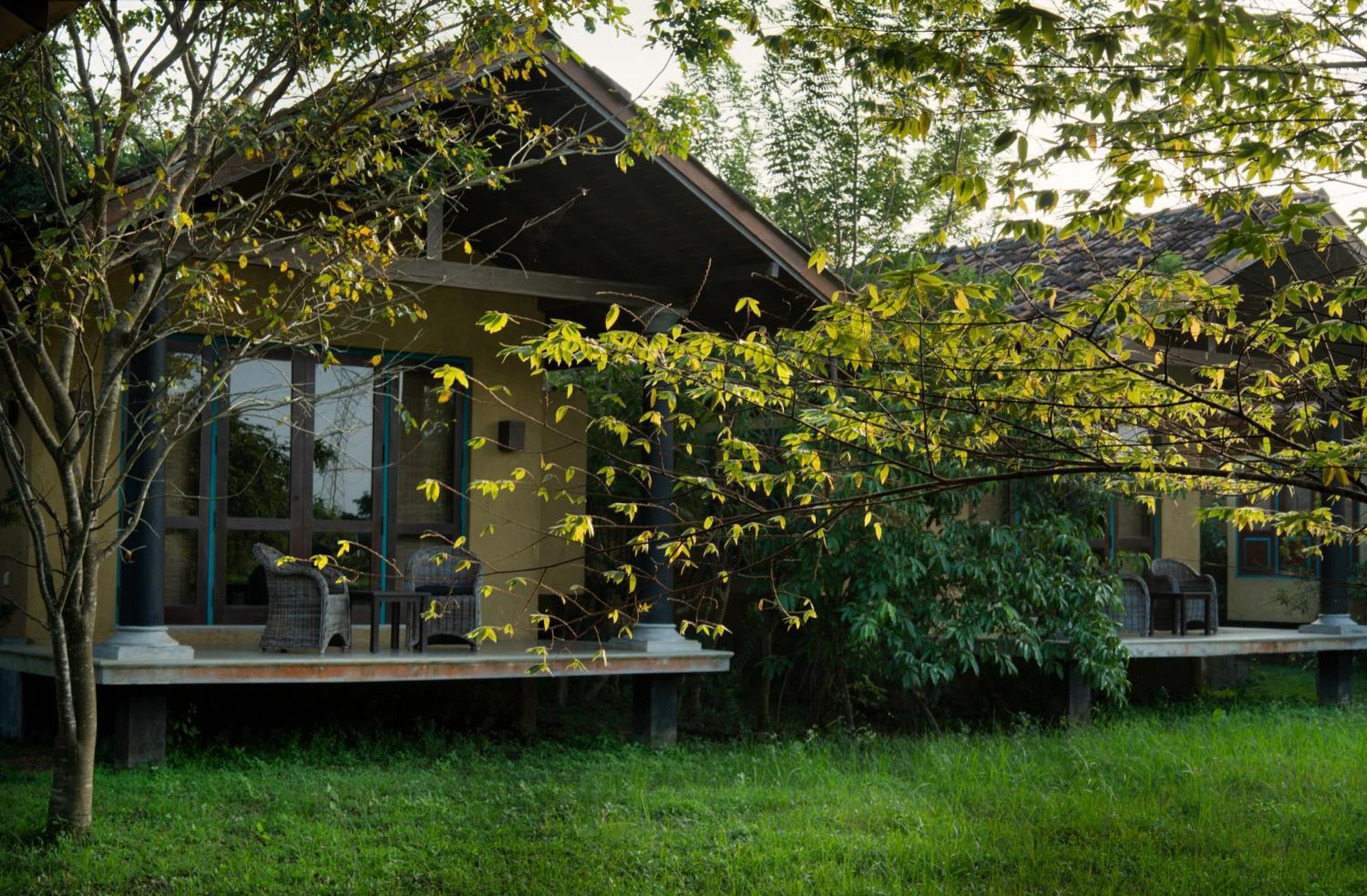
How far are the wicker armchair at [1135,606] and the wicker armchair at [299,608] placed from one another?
6.53 meters

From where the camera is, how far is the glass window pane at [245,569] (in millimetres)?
10195

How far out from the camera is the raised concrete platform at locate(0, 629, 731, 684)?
26.6 ft

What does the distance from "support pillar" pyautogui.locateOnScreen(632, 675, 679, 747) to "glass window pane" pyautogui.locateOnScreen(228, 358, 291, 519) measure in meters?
2.92

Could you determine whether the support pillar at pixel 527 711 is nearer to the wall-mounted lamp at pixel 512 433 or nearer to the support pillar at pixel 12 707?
the wall-mounted lamp at pixel 512 433

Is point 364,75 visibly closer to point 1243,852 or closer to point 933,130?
point 1243,852

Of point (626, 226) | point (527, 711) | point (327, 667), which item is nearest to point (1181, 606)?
point (527, 711)

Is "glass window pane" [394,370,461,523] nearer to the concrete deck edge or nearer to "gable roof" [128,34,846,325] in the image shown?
"gable roof" [128,34,846,325]

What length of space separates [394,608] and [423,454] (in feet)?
6.14

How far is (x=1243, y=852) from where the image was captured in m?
7.15

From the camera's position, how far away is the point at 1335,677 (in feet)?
45.2

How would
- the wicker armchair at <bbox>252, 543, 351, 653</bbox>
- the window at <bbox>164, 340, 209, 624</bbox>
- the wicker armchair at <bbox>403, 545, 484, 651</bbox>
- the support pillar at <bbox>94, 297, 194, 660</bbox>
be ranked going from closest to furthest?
1. the support pillar at <bbox>94, 297, 194, 660</bbox>
2. the wicker armchair at <bbox>252, 543, 351, 653</bbox>
3. the wicker armchair at <bbox>403, 545, 484, 651</bbox>
4. the window at <bbox>164, 340, 209, 624</bbox>

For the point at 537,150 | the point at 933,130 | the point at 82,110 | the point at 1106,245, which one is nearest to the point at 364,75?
the point at 82,110

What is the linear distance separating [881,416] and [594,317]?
7.04m

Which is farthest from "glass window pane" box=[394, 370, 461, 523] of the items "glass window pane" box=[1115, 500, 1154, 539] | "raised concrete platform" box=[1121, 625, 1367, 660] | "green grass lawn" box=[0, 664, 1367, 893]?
"glass window pane" box=[1115, 500, 1154, 539]
